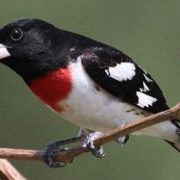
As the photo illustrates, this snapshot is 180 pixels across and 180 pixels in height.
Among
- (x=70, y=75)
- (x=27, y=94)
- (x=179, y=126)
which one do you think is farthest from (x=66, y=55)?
(x=27, y=94)

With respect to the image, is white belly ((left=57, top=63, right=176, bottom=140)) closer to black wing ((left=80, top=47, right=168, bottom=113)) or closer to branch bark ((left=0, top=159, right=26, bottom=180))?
black wing ((left=80, top=47, right=168, bottom=113))

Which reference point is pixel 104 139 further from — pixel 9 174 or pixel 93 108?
pixel 93 108

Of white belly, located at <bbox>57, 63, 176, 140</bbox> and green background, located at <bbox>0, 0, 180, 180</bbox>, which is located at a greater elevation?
white belly, located at <bbox>57, 63, 176, 140</bbox>

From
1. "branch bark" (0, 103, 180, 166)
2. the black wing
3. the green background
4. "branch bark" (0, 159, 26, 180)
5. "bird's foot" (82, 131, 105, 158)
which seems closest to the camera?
"branch bark" (0, 103, 180, 166)

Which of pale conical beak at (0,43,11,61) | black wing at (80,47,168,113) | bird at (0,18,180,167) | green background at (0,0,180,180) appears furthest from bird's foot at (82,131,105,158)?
green background at (0,0,180,180)

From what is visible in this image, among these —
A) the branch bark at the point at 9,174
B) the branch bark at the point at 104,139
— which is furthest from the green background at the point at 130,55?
the branch bark at the point at 9,174

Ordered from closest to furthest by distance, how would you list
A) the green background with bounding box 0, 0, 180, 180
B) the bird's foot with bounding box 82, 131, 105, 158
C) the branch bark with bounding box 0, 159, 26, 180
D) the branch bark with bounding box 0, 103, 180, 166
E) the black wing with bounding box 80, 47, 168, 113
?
the branch bark with bounding box 0, 103, 180, 166
the branch bark with bounding box 0, 159, 26, 180
the bird's foot with bounding box 82, 131, 105, 158
the black wing with bounding box 80, 47, 168, 113
the green background with bounding box 0, 0, 180, 180

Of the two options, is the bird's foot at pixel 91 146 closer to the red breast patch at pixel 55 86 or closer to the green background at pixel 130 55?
the red breast patch at pixel 55 86
